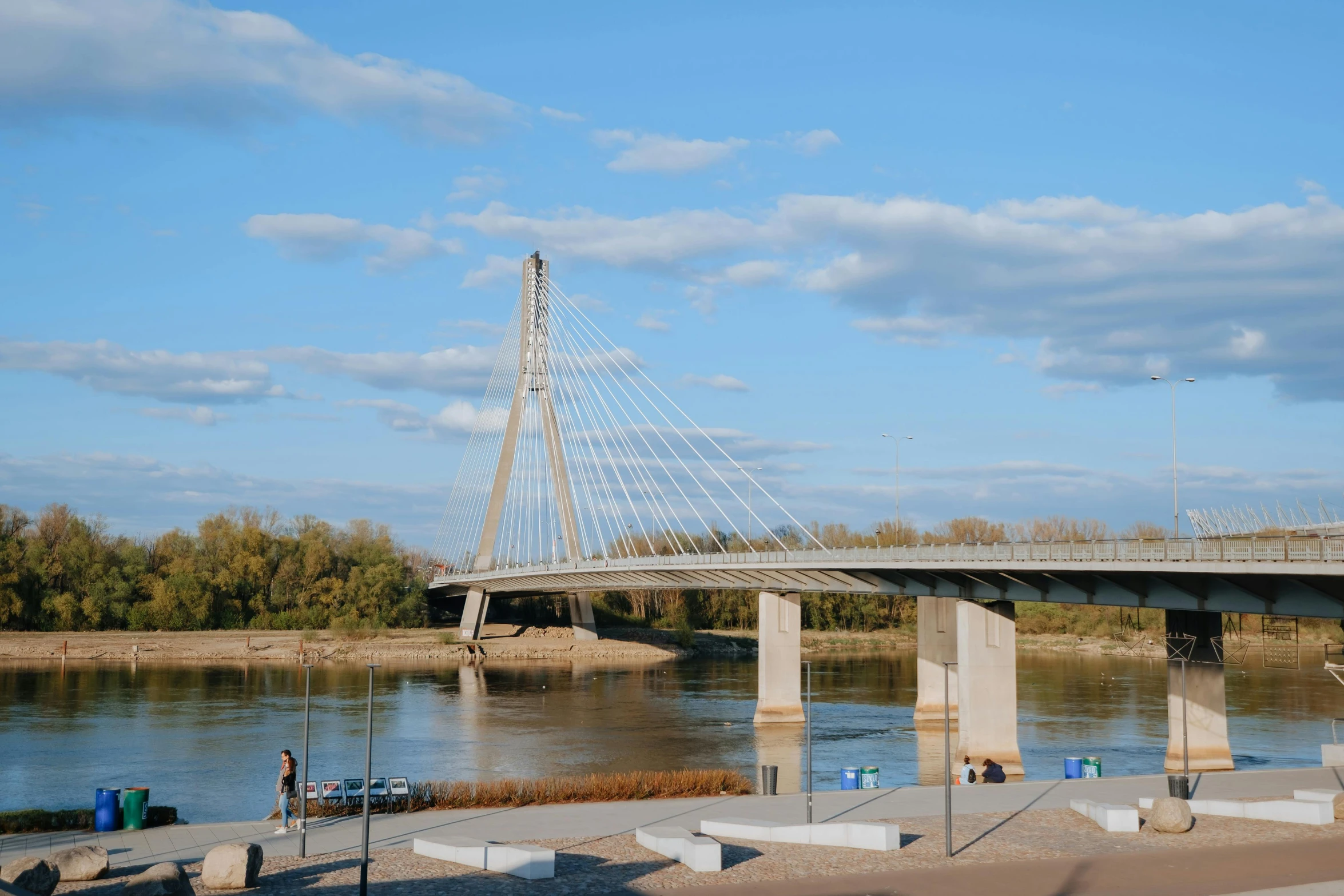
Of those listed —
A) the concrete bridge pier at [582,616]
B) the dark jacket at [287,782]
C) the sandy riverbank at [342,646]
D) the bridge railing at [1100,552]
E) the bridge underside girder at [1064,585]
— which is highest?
the bridge railing at [1100,552]

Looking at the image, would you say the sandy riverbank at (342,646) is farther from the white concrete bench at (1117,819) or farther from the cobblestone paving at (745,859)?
the white concrete bench at (1117,819)

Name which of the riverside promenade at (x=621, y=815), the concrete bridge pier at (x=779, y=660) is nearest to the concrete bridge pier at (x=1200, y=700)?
the riverside promenade at (x=621, y=815)

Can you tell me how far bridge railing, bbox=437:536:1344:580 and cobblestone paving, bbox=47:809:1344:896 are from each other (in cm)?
673

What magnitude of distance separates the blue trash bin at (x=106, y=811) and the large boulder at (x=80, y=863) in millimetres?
4325

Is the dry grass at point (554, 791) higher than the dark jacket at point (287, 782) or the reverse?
the reverse

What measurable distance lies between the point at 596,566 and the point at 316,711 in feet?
75.3

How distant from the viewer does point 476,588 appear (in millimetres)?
97562

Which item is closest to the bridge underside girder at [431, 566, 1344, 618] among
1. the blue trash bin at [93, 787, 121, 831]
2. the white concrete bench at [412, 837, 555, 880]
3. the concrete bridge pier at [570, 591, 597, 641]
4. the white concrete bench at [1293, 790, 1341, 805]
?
the white concrete bench at [1293, 790, 1341, 805]

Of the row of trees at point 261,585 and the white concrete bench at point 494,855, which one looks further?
the row of trees at point 261,585

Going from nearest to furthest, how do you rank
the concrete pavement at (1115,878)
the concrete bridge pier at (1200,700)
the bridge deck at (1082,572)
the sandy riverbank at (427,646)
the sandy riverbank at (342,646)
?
the concrete pavement at (1115,878), the bridge deck at (1082,572), the concrete bridge pier at (1200,700), the sandy riverbank at (342,646), the sandy riverbank at (427,646)

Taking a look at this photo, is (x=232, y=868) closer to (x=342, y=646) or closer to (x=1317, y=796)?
(x=1317, y=796)

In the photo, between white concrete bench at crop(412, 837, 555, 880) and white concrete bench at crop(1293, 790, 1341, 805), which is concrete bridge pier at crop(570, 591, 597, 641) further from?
white concrete bench at crop(412, 837, 555, 880)

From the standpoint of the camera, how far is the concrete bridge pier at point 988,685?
40281 millimetres

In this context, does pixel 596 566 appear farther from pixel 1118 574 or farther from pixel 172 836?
pixel 172 836
